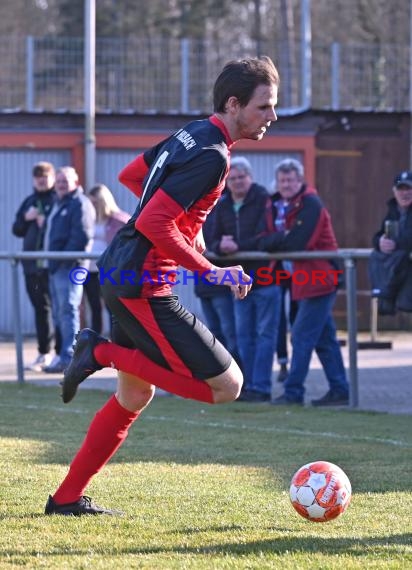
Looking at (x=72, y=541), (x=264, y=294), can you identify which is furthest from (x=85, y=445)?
(x=264, y=294)

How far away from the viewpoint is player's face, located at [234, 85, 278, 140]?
551cm

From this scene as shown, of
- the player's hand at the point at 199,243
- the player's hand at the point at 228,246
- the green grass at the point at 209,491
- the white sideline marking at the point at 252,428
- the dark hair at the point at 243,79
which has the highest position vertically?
the dark hair at the point at 243,79

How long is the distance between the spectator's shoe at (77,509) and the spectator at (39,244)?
8.13 metres

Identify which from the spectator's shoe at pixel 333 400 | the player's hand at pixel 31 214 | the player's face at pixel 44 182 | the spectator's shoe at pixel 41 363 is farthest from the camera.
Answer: the player's hand at pixel 31 214

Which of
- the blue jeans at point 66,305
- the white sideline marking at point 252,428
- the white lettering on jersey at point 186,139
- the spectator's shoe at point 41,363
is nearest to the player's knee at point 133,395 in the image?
the white lettering on jersey at point 186,139

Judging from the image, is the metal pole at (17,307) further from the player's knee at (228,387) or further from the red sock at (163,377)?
the player's knee at (228,387)

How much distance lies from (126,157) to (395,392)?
33.0 feet

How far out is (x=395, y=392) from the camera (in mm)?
12133

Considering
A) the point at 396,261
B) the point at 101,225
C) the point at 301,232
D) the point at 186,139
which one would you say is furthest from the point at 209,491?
the point at 101,225

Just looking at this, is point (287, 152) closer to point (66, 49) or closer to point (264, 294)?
point (66, 49)

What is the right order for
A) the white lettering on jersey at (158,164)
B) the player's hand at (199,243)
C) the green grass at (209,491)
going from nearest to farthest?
the green grass at (209,491) → the white lettering on jersey at (158,164) → the player's hand at (199,243)

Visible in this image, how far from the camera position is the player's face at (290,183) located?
37.4 feet

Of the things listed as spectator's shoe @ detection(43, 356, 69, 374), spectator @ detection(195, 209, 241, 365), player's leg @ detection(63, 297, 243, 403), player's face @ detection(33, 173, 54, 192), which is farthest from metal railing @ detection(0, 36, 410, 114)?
player's leg @ detection(63, 297, 243, 403)

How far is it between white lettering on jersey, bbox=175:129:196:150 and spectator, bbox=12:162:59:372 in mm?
8684
